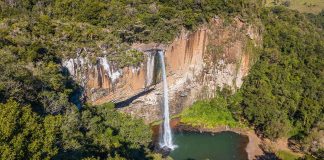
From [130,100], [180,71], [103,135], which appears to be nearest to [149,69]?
[130,100]

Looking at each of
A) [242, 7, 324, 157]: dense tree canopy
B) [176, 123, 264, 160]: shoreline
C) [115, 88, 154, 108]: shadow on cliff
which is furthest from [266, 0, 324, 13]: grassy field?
[115, 88, 154, 108]: shadow on cliff

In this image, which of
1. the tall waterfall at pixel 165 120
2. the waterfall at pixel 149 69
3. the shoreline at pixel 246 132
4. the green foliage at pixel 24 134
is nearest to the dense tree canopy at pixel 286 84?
the shoreline at pixel 246 132

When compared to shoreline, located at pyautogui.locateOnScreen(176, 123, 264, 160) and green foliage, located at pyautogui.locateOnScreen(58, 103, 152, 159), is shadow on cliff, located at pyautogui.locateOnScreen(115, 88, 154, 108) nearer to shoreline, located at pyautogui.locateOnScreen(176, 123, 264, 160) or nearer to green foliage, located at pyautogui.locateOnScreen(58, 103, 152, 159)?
green foliage, located at pyautogui.locateOnScreen(58, 103, 152, 159)

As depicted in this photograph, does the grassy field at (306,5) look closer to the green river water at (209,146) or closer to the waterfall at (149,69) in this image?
the green river water at (209,146)

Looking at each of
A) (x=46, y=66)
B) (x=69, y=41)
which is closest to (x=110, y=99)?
(x=69, y=41)

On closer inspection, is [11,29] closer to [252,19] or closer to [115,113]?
[115,113]

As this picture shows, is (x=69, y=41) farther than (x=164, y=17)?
No

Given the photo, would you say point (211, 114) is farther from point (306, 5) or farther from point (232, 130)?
point (306, 5)
